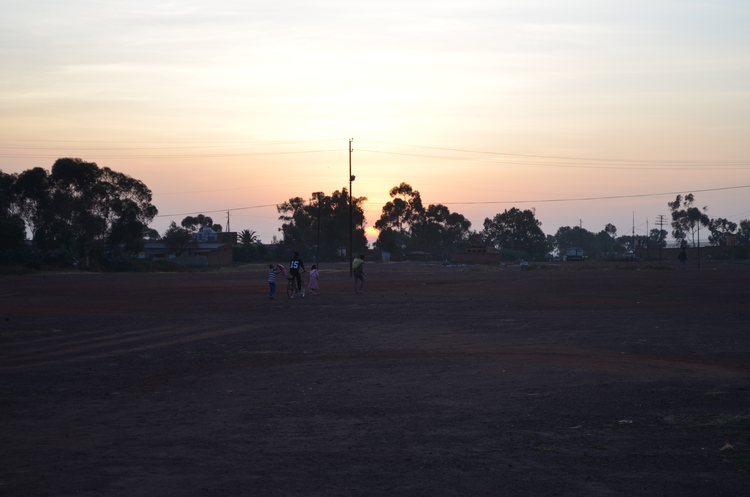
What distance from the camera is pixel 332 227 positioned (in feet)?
464

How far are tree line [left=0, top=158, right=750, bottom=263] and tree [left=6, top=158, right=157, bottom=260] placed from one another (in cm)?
11

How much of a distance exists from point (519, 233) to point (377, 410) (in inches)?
6549

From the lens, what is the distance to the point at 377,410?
9.34 metres

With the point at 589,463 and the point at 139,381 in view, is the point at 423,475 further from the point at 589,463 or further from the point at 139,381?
the point at 139,381

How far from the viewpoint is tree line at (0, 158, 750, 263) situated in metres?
87.1

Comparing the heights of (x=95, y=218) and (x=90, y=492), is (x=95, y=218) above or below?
above

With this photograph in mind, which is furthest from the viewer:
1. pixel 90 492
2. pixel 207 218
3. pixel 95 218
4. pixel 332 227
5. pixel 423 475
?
pixel 207 218

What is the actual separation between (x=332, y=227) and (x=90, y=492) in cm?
13557

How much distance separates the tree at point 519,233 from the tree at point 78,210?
100045 mm

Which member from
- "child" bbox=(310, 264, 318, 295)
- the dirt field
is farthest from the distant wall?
the dirt field

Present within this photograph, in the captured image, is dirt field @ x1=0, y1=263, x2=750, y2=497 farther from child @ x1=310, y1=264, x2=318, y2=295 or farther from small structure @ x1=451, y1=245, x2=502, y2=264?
small structure @ x1=451, y1=245, x2=502, y2=264

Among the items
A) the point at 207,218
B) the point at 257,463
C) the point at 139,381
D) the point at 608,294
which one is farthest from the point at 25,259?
the point at 207,218

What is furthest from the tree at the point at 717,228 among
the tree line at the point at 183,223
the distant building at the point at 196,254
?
the distant building at the point at 196,254

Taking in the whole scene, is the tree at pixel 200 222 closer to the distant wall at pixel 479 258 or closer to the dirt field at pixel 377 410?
the distant wall at pixel 479 258
